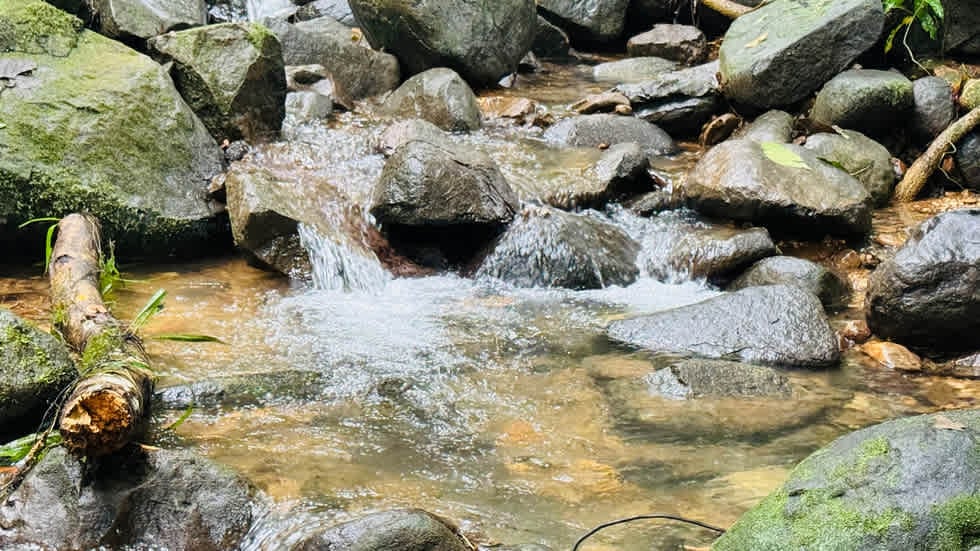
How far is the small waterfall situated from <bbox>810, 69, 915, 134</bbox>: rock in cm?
486

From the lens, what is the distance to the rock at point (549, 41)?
12883 mm

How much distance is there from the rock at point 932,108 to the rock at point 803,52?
0.74 metres

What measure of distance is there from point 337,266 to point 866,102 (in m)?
5.44

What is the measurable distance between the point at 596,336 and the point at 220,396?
243 cm

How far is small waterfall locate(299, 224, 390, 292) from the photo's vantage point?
6336 millimetres

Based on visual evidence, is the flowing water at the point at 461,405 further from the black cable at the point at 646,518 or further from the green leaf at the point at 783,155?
the green leaf at the point at 783,155

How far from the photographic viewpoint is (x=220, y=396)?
4113 millimetres

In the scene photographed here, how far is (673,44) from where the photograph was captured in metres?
12.6

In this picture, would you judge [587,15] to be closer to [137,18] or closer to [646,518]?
[137,18]

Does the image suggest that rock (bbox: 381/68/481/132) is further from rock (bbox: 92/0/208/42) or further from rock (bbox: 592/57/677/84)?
rock (bbox: 592/57/677/84)

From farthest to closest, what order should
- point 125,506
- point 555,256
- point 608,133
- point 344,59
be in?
point 344,59
point 608,133
point 555,256
point 125,506

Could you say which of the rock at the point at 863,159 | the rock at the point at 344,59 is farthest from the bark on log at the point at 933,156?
the rock at the point at 344,59

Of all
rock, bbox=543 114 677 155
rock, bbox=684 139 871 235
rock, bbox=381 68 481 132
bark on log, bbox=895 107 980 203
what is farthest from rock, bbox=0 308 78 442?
bark on log, bbox=895 107 980 203

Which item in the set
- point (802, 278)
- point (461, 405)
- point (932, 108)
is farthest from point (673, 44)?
point (461, 405)
